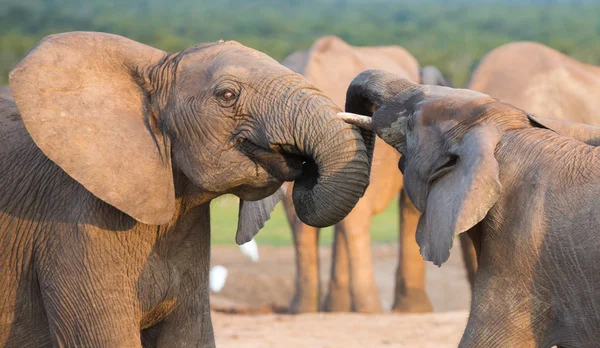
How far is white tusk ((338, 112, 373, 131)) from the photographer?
14.6 ft

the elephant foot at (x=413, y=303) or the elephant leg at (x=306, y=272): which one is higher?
the elephant leg at (x=306, y=272)

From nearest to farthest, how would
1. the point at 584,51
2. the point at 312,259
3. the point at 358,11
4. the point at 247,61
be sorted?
1. the point at 247,61
2. the point at 312,259
3. the point at 584,51
4. the point at 358,11

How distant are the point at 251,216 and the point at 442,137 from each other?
38.6 inches

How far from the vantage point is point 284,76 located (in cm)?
442

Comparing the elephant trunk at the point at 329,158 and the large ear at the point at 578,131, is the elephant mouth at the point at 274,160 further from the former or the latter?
the large ear at the point at 578,131

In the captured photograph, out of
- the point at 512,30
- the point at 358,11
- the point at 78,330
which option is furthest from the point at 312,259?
the point at 358,11

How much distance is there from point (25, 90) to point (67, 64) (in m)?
0.19

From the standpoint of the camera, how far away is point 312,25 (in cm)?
5425

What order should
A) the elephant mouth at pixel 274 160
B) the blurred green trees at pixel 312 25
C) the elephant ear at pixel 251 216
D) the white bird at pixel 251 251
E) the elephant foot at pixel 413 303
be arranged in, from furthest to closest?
1. the blurred green trees at pixel 312 25
2. the white bird at pixel 251 251
3. the elephant foot at pixel 413 303
4. the elephant ear at pixel 251 216
5. the elephant mouth at pixel 274 160

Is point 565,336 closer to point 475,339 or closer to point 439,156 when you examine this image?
point 475,339

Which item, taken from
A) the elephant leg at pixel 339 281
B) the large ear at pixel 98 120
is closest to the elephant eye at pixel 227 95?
the large ear at pixel 98 120

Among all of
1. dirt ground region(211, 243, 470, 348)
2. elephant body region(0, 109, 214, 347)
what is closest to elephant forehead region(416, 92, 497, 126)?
elephant body region(0, 109, 214, 347)

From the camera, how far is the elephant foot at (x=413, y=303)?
9.72m

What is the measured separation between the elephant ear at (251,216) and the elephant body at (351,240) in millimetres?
3919
